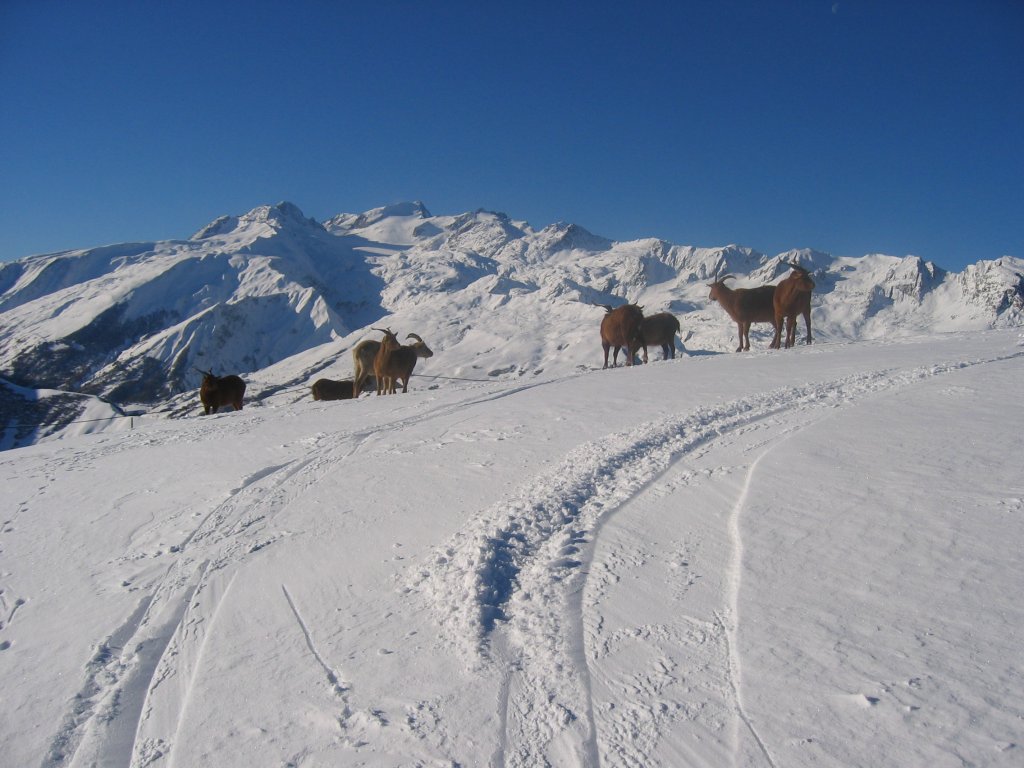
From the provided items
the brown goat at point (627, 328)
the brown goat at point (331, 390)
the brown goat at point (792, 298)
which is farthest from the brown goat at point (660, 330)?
the brown goat at point (331, 390)

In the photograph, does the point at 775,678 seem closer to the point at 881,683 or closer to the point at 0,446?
the point at 881,683

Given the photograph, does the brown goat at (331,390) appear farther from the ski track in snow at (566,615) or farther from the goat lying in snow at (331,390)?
the ski track in snow at (566,615)

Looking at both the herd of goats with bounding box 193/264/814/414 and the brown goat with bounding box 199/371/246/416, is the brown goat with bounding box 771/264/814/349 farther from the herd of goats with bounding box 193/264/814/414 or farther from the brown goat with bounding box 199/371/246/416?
the brown goat with bounding box 199/371/246/416

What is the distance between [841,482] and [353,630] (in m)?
4.33

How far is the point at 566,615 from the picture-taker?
3.79 m

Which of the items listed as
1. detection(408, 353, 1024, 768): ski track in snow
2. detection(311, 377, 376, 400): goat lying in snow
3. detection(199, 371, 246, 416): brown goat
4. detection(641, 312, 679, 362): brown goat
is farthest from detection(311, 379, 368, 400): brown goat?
detection(408, 353, 1024, 768): ski track in snow

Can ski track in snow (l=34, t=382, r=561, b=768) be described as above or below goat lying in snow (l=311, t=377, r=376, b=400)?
above

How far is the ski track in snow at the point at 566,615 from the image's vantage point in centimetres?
282

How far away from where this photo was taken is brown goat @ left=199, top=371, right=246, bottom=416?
22172 millimetres

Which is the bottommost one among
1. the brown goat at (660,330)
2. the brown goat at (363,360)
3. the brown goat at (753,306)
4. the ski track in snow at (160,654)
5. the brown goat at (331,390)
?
the brown goat at (331,390)

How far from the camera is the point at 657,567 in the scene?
4262 mm

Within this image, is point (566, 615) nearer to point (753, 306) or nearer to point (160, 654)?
point (160, 654)

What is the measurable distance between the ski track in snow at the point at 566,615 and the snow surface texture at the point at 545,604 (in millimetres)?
18

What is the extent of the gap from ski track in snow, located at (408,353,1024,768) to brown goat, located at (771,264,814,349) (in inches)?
477
